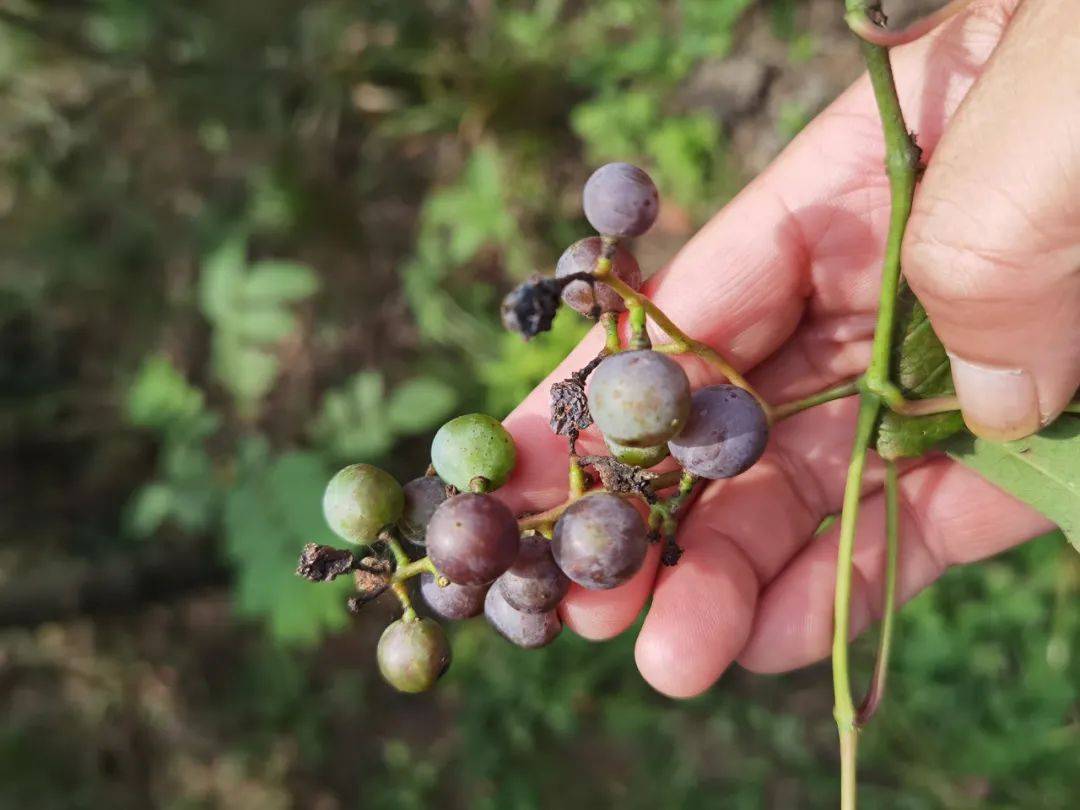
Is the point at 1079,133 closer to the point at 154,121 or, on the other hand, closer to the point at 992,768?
the point at 992,768

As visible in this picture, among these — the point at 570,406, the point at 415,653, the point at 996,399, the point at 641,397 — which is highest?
the point at 570,406

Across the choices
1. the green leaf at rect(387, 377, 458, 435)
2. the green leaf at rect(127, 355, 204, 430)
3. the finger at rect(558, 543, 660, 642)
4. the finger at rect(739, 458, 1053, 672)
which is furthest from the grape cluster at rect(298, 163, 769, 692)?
the green leaf at rect(127, 355, 204, 430)

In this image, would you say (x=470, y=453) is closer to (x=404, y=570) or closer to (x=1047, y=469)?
(x=404, y=570)

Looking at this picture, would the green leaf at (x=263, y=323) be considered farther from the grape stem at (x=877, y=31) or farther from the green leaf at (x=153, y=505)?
the grape stem at (x=877, y=31)

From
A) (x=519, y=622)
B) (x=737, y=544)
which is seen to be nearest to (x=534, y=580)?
(x=519, y=622)

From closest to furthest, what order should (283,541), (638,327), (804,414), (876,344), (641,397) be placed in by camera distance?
(641,397) < (638,327) < (876,344) < (804,414) < (283,541)

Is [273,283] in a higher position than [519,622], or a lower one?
higher

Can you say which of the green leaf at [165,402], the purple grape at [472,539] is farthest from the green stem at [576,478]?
the green leaf at [165,402]

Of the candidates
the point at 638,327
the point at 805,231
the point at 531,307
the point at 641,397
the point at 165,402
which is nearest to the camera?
the point at 531,307
